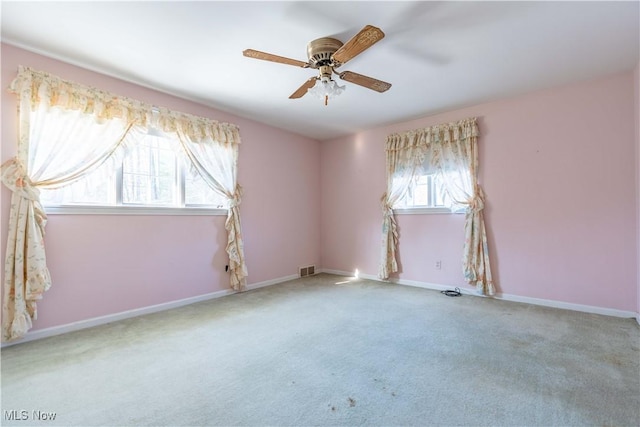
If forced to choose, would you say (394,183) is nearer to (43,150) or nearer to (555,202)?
(555,202)

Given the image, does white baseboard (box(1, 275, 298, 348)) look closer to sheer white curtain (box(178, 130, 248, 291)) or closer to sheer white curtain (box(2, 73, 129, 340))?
sheer white curtain (box(2, 73, 129, 340))

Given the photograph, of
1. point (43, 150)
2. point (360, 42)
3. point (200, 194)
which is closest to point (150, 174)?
point (200, 194)

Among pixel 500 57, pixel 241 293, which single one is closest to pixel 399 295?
pixel 241 293

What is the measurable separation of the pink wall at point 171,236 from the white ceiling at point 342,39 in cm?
48

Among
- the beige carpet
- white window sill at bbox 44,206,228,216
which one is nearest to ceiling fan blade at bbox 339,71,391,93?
the beige carpet

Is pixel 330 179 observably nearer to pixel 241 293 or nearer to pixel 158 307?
pixel 241 293

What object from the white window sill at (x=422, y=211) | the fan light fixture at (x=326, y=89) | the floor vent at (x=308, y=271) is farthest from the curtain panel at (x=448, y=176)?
the fan light fixture at (x=326, y=89)

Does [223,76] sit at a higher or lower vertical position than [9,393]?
higher

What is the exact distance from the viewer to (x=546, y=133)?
11.1ft

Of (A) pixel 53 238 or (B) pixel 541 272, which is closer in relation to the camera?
(A) pixel 53 238

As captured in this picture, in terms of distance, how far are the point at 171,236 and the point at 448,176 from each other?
370 cm

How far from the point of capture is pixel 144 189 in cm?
324

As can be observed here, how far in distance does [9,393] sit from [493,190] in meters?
4.78

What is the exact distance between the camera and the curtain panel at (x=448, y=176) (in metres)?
3.74
